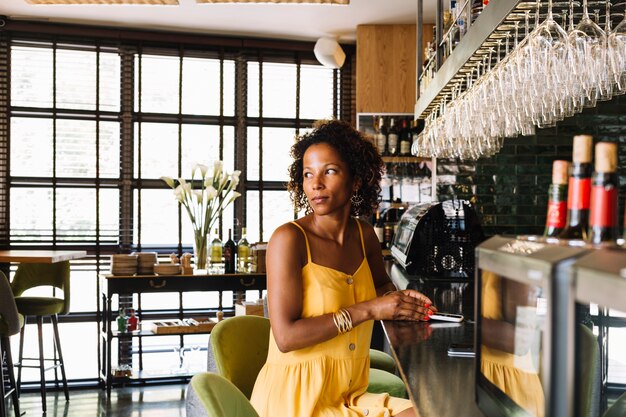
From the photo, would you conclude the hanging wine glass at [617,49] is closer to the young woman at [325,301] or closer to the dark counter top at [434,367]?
the young woman at [325,301]

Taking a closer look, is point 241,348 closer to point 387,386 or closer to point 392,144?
point 387,386

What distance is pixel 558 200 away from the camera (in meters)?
1.29

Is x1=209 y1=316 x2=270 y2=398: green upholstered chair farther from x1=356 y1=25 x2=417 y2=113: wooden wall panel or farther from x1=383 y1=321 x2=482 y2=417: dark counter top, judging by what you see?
x1=356 y1=25 x2=417 y2=113: wooden wall panel

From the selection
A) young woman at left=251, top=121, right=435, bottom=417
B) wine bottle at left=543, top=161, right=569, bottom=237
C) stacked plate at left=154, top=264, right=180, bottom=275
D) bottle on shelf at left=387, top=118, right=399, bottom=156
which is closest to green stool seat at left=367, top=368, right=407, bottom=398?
young woman at left=251, top=121, right=435, bottom=417

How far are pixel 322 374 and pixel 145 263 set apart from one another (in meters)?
4.02

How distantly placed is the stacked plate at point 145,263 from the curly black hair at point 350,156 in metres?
3.58

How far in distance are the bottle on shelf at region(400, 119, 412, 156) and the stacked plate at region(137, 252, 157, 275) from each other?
7.55 ft

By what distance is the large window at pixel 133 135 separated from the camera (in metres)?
6.66

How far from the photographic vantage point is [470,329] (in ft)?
8.68

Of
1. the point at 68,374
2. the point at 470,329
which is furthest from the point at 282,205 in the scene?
the point at 470,329

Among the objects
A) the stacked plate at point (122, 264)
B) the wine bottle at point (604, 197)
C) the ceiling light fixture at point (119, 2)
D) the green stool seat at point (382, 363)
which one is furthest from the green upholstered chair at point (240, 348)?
the stacked plate at point (122, 264)

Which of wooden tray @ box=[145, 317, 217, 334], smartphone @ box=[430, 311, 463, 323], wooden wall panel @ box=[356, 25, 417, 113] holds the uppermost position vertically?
wooden wall panel @ box=[356, 25, 417, 113]

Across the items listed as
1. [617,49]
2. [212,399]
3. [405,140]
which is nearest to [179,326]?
[405,140]

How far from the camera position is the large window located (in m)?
6.66
